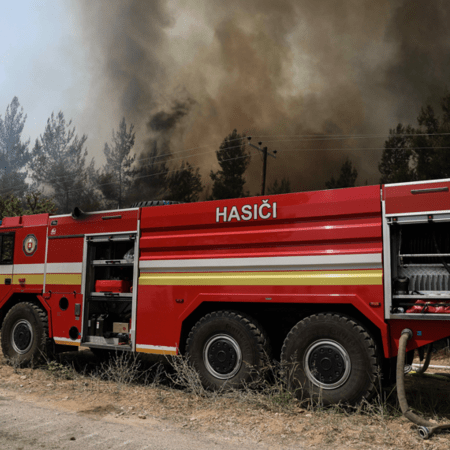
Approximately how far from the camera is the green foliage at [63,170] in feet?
139

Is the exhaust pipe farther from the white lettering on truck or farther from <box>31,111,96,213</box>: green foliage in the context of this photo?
<box>31,111,96,213</box>: green foliage

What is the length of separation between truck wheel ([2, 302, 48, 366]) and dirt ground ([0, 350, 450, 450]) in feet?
2.10

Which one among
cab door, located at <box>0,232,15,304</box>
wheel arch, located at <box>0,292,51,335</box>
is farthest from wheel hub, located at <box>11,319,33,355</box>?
cab door, located at <box>0,232,15,304</box>

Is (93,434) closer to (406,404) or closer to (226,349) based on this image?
(226,349)

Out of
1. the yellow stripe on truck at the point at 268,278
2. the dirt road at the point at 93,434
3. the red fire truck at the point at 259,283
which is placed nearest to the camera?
the dirt road at the point at 93,434

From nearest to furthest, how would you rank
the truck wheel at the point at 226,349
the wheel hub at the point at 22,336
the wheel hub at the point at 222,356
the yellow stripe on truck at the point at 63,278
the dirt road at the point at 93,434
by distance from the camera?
the dirt road at the point at 93,434 < the truck wheel at the point at 226,349 < the wheel hub at the point at 222,356 < the yellow stripe on truck at the point at 63,278 < the wheel hub at the point at 22,336

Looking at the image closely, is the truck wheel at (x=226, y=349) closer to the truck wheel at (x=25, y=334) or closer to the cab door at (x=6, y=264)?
the truck wheel at (x=25, y=334)

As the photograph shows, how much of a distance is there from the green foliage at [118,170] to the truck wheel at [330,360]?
37.6 m

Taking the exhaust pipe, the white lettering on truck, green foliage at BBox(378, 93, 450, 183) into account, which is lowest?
the white lettering on truck

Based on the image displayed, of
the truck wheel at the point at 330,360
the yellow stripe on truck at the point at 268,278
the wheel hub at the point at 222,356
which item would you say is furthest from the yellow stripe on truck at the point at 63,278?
the truck wheel at the point at 330,360

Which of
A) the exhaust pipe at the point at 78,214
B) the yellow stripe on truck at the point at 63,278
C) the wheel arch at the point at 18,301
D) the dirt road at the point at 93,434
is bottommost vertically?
the dirt road at the point at 93,434

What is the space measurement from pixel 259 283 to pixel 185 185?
3455 centimetres

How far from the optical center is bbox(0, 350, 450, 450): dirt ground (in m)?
4.50

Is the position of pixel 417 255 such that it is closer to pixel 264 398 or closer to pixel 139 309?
pixel 264 398
